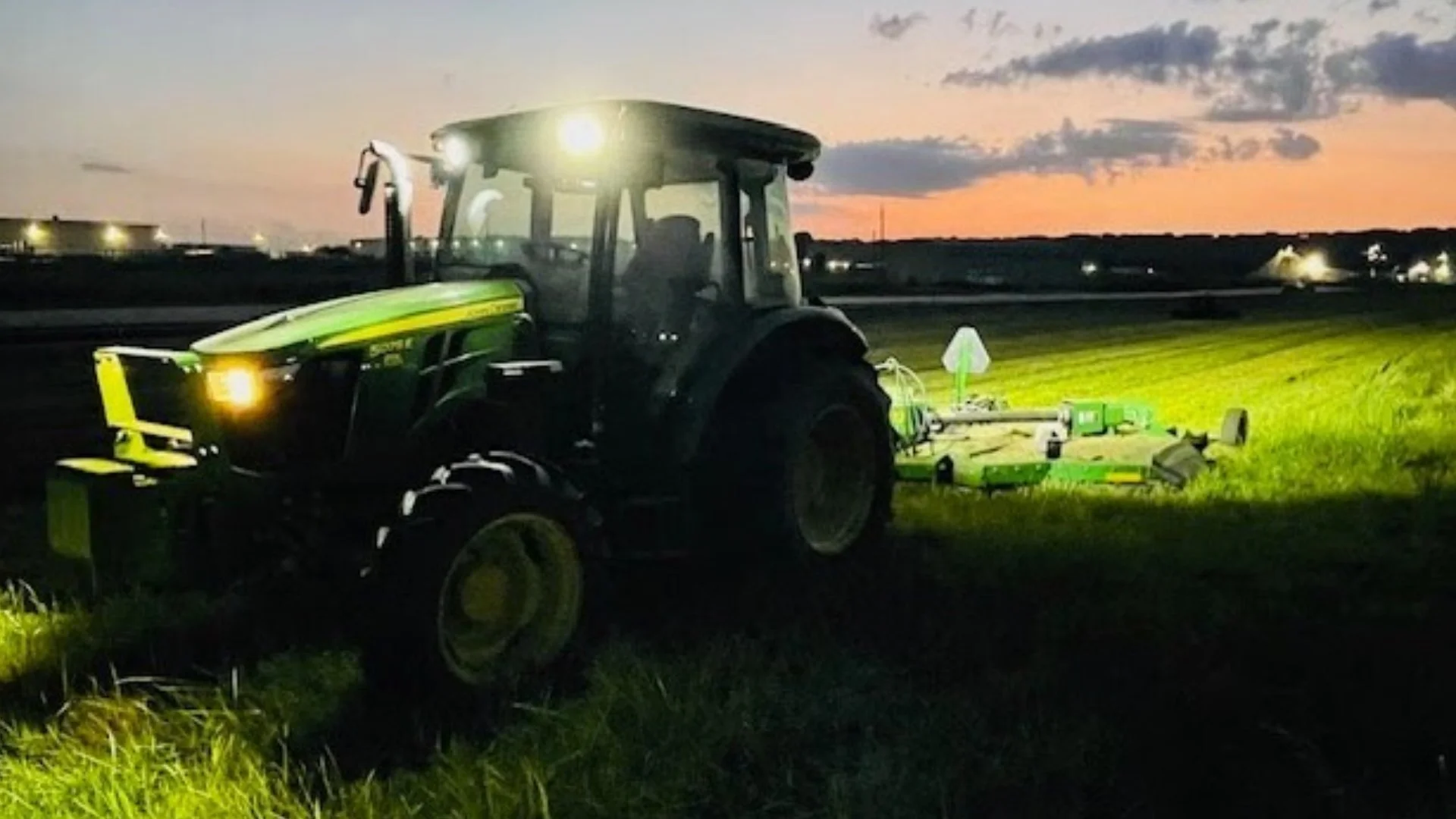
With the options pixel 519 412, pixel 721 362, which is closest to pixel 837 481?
pixel 721 362

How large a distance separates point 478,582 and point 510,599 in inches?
8.4

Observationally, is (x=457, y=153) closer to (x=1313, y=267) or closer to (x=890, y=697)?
(x=890, y=697)

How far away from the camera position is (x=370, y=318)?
5914 millimetres

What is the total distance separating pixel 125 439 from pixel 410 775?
2.48 meters

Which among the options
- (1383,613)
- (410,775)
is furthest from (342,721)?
(1383,613)

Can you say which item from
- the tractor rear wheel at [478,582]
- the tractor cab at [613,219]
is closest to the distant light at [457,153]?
the tractor cab at [613,219]

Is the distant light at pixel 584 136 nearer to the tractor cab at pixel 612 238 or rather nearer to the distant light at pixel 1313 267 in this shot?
the tractor cab at pixel 612 238

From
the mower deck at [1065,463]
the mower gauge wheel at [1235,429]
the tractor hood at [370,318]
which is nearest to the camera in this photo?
the tractor hood at [370,318]

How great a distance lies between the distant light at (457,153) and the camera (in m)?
6.96

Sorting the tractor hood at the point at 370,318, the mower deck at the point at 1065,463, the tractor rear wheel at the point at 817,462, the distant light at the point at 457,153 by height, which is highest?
the distant light at the point at 457,153

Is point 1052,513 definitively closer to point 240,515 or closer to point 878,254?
point 240,515

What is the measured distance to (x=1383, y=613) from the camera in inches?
264

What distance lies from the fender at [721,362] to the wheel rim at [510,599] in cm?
109

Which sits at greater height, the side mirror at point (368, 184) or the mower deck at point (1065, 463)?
the side mirror at point (368, 184)
